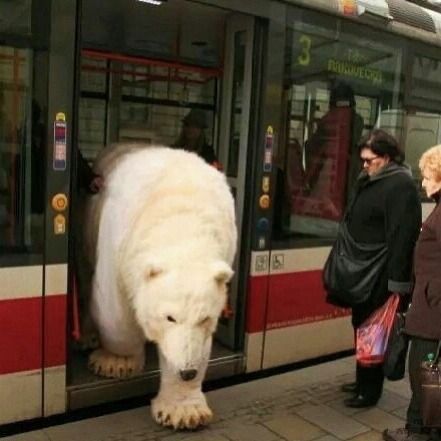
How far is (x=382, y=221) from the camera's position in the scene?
4.13 meters

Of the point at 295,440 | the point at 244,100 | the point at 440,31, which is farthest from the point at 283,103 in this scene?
the point at 295,440

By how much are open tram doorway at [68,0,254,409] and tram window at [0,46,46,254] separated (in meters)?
0.78

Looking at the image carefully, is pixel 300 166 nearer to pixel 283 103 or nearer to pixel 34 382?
pixel 283 103

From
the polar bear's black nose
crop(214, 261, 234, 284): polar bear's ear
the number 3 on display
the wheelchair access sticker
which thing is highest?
the number 3 on display

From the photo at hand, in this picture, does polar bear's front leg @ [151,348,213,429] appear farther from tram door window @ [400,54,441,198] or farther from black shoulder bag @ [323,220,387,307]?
tram door window @ [400,54,441,198]

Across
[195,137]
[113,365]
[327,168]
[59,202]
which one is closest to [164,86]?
[195,137]

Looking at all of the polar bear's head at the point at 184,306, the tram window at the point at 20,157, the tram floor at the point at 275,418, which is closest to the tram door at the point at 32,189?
the tram window at the point at 20,157

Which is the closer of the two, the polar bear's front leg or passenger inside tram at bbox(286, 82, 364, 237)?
the polar bear's front leg

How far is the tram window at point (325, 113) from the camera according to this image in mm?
4723

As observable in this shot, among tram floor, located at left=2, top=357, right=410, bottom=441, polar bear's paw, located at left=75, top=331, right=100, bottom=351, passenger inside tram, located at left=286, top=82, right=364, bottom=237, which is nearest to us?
tram floor, located at left=2, top=357, right=410, bottom=441

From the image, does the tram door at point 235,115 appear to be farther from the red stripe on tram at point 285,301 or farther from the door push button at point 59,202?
the door push button at point 59,202

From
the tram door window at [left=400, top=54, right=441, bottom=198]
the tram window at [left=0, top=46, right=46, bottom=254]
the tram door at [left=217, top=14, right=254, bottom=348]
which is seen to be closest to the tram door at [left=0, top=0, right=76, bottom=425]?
the tram window at [left=0, top=46, right=46, bottom=254]

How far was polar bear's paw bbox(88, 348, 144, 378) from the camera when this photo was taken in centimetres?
416

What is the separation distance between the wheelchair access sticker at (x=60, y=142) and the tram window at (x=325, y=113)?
5.59ft
